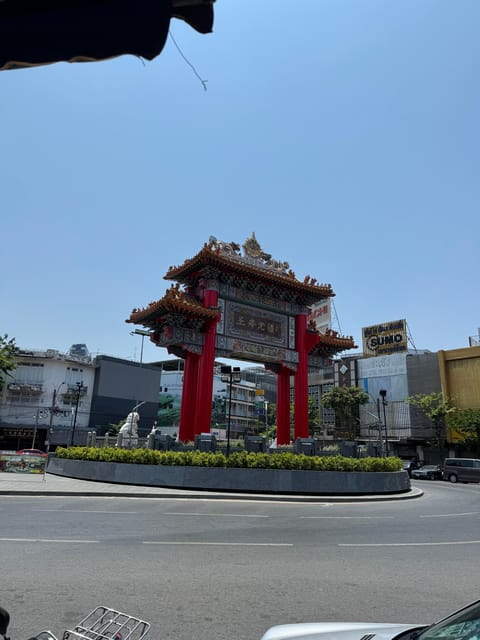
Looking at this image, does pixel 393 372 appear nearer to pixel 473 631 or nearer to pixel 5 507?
pixel 5 507

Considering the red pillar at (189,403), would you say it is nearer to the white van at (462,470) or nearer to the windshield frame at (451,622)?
the windshield frame at (451,622)

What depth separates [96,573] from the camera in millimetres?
Result: 5914

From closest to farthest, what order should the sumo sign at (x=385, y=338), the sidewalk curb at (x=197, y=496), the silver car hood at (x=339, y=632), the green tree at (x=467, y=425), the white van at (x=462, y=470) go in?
the silver car hood at (x=339, y=632) < the sidewalk curb at (x=197, y=496) < the white van at (x=462, y=470) < the green tree at (x=467, y=425) < the sumo sign at (x=385, y=338)

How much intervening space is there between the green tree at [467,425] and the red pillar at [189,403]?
3290cm

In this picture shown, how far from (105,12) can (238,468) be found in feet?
59.6

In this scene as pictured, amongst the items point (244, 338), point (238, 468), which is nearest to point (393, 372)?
point (244, 338)

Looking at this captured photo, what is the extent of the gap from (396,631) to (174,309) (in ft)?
62.4

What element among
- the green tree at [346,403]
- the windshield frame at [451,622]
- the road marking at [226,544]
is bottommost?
the road marking at [226,544]

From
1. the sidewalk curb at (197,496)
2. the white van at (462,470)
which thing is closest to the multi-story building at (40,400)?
the sidewalk curb at (197,496)

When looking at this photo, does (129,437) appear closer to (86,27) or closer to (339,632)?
(339,632)

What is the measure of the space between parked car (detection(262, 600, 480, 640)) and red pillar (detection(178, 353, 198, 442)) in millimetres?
20665

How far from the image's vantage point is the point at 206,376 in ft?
71.2

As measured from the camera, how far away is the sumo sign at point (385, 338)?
57.2 m

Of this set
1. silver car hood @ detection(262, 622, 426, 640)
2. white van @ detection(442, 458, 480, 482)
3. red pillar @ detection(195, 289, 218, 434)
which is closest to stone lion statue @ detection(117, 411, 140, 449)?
red pillar @ detection(195, 289, 218, 434)
